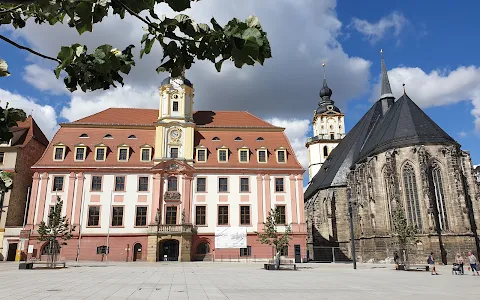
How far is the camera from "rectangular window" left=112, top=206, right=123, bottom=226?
36.2 metres

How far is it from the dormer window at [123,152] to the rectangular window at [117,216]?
17.0 feet

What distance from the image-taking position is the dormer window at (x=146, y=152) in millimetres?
38484

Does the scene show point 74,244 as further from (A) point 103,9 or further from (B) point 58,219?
(A) point 103,9

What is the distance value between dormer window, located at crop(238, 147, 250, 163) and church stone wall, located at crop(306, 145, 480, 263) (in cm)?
1417

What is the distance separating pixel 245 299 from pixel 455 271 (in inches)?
710

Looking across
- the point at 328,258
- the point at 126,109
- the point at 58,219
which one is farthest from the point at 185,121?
the point at 328,258

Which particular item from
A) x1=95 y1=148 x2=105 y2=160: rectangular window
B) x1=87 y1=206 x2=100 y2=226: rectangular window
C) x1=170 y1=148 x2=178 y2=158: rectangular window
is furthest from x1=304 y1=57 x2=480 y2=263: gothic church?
x1=95 y1=148 x2=105 y2=160: rectangular window

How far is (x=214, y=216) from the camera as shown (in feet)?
122

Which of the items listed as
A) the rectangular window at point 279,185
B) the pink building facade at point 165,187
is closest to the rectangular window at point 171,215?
the pink building facade at point 165,187

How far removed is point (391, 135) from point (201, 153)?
826 inches

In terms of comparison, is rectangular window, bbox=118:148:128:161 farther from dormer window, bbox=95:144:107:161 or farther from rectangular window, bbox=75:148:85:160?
rectangular window, bbox=75:148:85:160

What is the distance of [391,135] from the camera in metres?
40.1

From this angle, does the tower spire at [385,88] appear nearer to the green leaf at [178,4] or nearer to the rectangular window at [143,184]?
the rectangular window at [143,184]

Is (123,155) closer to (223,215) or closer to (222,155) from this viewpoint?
(222,155)
